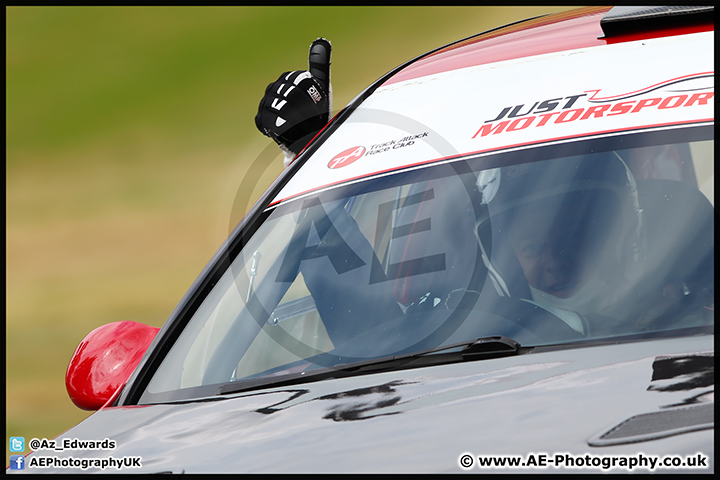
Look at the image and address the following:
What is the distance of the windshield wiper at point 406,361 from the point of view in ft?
5.39

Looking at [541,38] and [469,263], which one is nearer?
[469,263]

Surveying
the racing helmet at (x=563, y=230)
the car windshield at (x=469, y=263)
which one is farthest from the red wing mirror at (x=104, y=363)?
the racing helmet at (x=563, y=230)

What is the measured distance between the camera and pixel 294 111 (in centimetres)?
309

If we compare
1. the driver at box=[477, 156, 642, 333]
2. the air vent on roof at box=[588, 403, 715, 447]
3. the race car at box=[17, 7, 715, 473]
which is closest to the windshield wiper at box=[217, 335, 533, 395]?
the race car at box=[17, 7, 715, 473]

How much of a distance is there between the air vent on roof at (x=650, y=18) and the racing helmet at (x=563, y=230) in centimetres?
49

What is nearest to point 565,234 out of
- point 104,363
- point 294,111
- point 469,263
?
point 469,263

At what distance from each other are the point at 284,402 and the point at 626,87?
3.67 feet

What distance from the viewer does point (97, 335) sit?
7.78 feet

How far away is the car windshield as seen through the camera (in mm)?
1699

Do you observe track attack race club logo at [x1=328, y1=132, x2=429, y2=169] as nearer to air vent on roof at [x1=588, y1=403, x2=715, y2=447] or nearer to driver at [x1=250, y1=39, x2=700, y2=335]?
driver at [x1=250, y1=39, x2=700, y2=335]

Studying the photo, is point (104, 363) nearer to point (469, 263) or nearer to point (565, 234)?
point (469, 263)

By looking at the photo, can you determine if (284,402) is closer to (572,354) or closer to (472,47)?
(572,354)

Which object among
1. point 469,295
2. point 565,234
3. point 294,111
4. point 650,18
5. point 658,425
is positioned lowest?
point 658,425

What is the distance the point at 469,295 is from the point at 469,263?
10 centimetres
